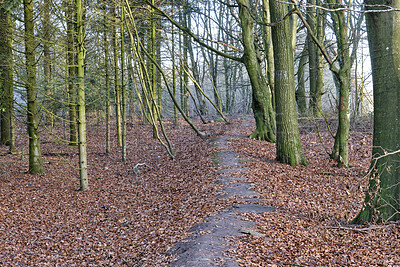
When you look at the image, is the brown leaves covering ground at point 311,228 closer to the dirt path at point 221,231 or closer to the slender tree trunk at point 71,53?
the dirt path at point 221,231

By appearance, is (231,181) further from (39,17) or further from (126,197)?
(39,17)

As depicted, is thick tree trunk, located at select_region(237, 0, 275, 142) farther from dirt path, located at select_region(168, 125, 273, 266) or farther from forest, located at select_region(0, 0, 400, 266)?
dirt path, located at select_region(168, 125, 273, 266)

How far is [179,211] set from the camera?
7.52 m

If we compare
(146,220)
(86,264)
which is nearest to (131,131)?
(146,220)

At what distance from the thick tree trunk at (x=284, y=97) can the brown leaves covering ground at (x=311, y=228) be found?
30.2 inches

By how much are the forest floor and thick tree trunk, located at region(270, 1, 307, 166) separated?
53cm

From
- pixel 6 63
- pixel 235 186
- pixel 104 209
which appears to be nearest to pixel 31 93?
pixel 6 63

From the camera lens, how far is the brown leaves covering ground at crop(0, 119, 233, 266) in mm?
6105

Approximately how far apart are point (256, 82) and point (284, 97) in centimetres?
276

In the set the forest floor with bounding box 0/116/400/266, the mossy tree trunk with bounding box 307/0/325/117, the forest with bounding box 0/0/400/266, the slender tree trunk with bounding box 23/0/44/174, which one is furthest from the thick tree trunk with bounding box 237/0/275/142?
the slender tree trunk with bounding box 23/0/44/174

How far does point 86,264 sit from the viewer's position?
580 cm

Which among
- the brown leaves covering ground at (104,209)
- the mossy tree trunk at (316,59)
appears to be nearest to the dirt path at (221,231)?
the brown leaves covering ground at (104,209)

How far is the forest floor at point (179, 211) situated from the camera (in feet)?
15.4

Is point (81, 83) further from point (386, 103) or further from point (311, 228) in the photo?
point (386, 103)
